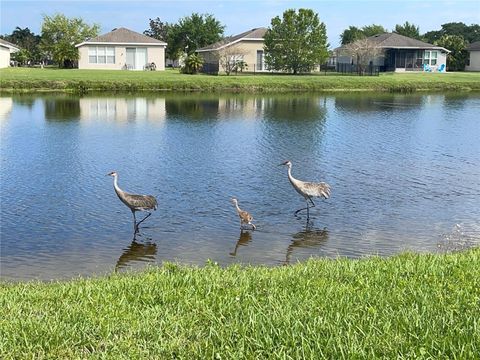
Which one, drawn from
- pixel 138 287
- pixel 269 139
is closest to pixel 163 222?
pixel 138 287

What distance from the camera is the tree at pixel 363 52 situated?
283ft

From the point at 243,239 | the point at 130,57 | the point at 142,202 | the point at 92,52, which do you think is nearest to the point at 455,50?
the point at 130,57

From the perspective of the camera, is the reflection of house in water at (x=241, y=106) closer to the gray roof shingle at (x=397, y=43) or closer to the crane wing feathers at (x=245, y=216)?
the crane wing feathers at (x=245, y=216)

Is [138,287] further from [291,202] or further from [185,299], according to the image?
[291,202]

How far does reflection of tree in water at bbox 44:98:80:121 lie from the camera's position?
41.5 meters

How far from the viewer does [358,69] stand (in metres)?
87.1

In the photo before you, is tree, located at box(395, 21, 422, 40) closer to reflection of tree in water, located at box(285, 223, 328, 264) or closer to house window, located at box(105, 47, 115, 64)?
house window, located at box(105, 47, 115, 64)

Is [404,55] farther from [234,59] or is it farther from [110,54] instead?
[110,54]

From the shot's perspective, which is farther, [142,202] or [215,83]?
[215,83]

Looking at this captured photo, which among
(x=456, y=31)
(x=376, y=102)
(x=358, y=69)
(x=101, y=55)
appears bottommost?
(x=376, y=102)

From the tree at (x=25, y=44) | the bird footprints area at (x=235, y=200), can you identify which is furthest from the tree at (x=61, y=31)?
the bird footprints area at (x=235, y=200)

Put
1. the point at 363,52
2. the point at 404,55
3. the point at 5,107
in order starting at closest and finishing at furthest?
the point at 5,107 → the point at 363,52 → the point at 404,55

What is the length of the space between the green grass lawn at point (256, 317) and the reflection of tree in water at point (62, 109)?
109 ft

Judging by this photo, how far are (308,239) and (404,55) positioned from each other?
265 ft
